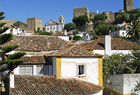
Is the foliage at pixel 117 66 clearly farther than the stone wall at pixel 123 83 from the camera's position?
Yes

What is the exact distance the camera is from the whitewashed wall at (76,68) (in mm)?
13609

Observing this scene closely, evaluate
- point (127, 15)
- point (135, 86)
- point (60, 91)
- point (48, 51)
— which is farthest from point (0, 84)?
point (127, 15)

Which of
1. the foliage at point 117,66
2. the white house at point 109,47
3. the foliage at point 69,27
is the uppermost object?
the foliage at point 69,27

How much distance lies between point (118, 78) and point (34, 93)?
279 inches

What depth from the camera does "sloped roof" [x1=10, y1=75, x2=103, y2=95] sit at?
10.9 m

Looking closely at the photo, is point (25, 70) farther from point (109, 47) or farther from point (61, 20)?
point (61, 20)

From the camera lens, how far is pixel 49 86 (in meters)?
11.8

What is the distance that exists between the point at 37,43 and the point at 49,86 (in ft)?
20.2

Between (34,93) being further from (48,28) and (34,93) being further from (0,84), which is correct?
(48,28)

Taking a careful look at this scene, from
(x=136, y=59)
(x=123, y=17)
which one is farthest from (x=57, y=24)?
(x=136, y=59)

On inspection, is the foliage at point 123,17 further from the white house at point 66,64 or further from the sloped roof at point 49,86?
the sloped roof at point 49,86

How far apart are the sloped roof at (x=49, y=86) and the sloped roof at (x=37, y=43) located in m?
4.16

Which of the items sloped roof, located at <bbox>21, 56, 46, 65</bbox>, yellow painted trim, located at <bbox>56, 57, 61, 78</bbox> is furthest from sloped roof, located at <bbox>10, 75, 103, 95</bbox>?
sloped roof, located at <bbox>21, 56, 46, 65</bbox>

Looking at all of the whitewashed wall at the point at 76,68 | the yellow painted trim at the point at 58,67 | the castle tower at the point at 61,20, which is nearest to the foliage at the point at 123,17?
the castle tower at the point at 61,20
